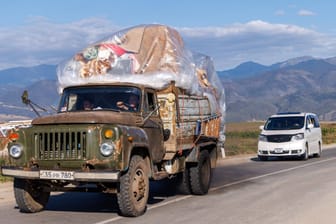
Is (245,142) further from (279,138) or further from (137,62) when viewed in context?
(137,62)

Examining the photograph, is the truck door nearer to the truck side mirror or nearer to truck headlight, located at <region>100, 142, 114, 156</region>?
truck headlight, located at <region>100, 142, 114, 156</region>

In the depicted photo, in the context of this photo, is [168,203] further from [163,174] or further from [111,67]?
[111,67]

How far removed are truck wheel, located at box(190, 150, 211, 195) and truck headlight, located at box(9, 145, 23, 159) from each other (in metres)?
4.14

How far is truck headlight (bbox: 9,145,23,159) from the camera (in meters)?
10.6

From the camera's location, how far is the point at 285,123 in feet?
86.9

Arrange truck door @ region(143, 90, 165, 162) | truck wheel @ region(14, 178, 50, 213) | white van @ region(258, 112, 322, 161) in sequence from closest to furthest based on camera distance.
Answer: truck wheel @ region(14, 178, 50, 213)
truck door @ region(143, 90, 165, 162)
white van @ region(258, 112, 322, 161)

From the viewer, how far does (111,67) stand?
12.7 meters

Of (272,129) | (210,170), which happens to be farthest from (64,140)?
(272,129)

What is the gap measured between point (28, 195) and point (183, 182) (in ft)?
12.2

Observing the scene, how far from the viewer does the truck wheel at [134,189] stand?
10.3 m

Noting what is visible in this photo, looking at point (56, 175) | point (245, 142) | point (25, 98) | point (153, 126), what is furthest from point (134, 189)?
point (245, 142)

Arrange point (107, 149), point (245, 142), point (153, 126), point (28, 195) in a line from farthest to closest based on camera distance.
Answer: point (245, 142)
point (153, 126)
point (28, 195)
point (107, 149)

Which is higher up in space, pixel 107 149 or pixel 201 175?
pixel 107 149

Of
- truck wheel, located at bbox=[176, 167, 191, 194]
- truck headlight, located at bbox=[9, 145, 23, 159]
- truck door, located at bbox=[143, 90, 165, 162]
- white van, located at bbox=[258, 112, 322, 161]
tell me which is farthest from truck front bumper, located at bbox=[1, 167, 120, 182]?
white van, located at bbox=[258, 112, 322, 161]
